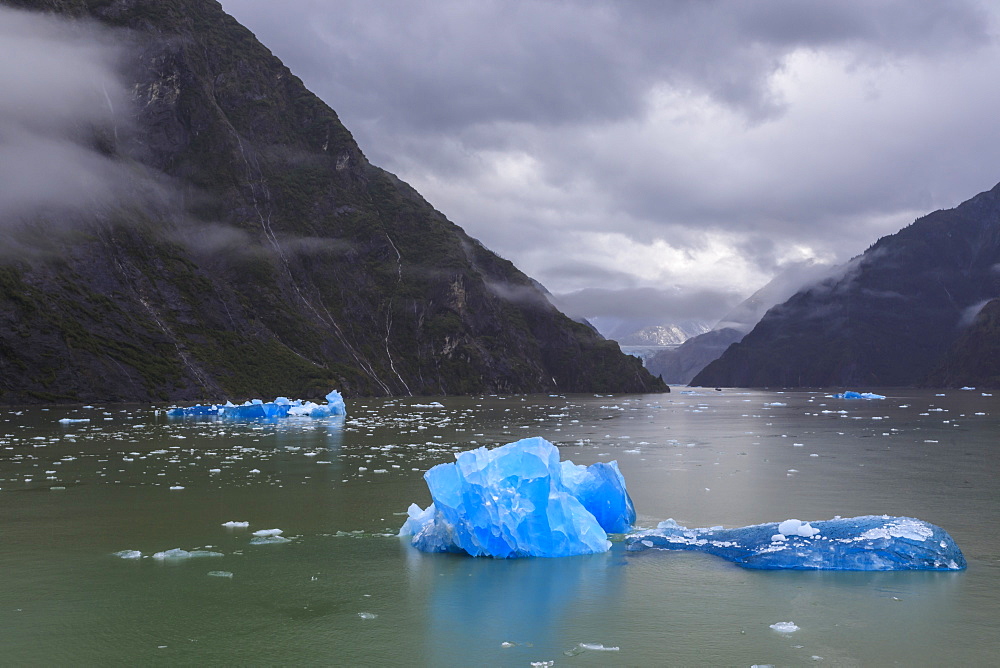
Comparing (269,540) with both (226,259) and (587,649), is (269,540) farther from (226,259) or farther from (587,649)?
(226,259)

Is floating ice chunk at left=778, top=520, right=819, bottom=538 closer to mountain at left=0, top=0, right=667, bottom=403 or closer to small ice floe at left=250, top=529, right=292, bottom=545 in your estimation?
small ice floe at left=250, top=529, right=292, bottom=545

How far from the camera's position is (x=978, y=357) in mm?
162750

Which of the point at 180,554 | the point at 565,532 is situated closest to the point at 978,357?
the point at 565,532

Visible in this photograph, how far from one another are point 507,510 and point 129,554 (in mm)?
5457

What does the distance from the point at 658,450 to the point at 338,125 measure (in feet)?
450

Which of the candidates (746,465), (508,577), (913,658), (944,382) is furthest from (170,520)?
(944,382)

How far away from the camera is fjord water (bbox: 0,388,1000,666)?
6988 mm

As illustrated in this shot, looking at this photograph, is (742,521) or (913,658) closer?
(913,658)

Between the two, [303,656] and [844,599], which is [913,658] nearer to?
[844,599]

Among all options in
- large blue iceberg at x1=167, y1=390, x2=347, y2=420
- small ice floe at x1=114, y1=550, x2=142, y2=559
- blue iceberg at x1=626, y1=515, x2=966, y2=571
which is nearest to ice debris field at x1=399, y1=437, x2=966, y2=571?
blue iceberg at x1=626, y1=515, x2=966, y2=571

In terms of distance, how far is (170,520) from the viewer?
1329 centimetres

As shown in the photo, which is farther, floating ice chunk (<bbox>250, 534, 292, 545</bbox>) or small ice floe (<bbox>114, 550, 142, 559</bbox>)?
floating ice chunk (<bbox>250, 534, 292, 545</bbox>)

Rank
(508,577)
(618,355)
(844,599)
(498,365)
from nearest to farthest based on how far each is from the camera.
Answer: (844,599) → (508,577) → (498,365) → (618,355)

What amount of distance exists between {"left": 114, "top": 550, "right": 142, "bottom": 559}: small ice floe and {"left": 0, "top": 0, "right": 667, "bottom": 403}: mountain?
6465 cm
